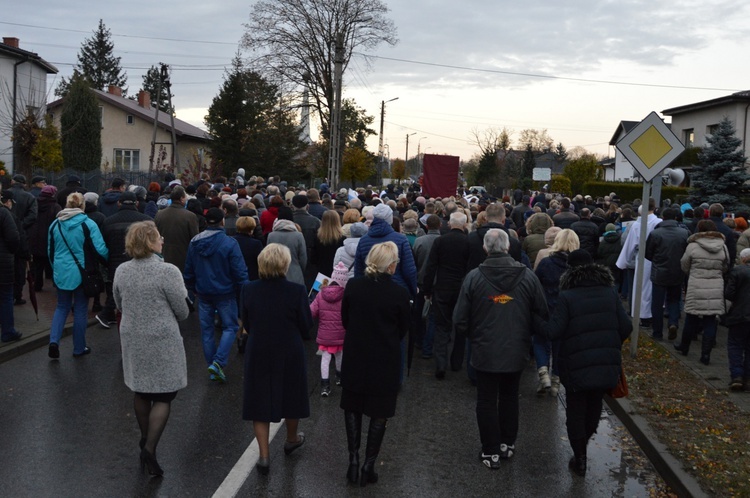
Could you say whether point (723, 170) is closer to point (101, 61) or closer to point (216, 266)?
point (216, 266)

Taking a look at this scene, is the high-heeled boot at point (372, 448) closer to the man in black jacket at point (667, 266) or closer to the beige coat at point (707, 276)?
the beige coat at point (707, 276)

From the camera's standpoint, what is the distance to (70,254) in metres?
9.38

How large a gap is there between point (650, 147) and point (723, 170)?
24440 mm

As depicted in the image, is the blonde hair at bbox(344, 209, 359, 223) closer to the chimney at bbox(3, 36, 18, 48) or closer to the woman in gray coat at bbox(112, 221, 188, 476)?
the woman in gray coat at bbox(112, 221, 188, 476)

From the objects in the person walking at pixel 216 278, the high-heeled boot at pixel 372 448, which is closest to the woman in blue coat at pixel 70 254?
the person walking at pixel 216 278

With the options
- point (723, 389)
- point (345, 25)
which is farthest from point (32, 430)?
point (345, 25)

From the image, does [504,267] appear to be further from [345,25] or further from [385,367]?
[345,25]

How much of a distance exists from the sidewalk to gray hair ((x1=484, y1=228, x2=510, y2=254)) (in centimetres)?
622

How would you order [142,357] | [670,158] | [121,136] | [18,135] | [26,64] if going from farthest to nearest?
[121,136], [26,64], [18,135], [670,158], [142,357]

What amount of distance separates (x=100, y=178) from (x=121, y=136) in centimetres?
3158

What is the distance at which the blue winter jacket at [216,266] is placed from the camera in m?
8.61

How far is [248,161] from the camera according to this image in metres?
48.2

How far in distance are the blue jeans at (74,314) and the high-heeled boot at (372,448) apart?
509 centimetres

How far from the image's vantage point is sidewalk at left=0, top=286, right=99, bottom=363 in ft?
31.5
